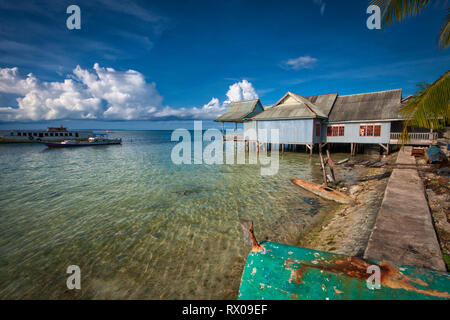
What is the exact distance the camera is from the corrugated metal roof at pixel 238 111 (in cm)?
2878

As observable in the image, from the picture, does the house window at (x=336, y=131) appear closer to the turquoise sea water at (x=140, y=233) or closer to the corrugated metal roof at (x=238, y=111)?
the corrugated metal roof at (x=238, y=111)

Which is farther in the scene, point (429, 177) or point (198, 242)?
point (429, 177)

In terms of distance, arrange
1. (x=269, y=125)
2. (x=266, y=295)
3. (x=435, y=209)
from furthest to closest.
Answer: (x=269, y=125), (x=435, y=209), (x=266, y=295)

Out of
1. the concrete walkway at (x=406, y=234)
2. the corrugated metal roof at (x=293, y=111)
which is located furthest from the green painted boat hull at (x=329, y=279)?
the corrugated metal roof at (x=293, y=111)

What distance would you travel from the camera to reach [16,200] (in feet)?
35.9

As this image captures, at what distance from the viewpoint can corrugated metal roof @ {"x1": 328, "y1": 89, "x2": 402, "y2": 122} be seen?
2078 cm

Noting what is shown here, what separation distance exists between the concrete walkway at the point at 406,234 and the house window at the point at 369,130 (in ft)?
53.8

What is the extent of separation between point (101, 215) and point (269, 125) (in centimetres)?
2101

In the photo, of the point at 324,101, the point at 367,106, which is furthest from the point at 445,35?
the point at 324,101

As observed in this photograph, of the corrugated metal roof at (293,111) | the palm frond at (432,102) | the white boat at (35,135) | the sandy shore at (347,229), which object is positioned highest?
the corrugated metal roof at (293,111)

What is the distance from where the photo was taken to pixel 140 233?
733 cm

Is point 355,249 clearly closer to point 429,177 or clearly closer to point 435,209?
point 435,209

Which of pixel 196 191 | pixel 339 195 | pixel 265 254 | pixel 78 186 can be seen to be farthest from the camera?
pixel 78 186
